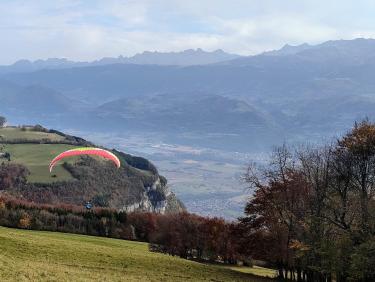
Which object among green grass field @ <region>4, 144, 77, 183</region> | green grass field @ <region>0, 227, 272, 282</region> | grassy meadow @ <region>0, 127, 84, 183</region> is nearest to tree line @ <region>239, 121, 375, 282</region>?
green grass field @ <region>0, 227, 272, 282</region>

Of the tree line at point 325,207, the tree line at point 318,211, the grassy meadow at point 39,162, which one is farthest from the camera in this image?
the grassy meadow at point 39,162

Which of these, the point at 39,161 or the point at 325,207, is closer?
the point at 325,207

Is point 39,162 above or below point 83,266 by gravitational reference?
above

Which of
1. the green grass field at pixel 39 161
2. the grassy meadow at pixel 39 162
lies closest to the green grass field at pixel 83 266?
the grassy meadow at pixel 39 162

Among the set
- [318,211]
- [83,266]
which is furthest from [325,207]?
[83,266]

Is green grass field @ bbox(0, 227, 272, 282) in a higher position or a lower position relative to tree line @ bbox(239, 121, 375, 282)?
lower

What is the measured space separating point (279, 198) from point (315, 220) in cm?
537

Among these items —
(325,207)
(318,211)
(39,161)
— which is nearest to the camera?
(318,211)

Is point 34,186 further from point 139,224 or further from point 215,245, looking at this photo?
point 215,245

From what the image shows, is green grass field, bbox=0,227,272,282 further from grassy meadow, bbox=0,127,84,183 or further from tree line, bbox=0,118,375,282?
grassy meadow, bbox=0,127,84,183

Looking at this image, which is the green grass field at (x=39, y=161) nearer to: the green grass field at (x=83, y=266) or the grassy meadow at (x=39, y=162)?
the grassy meadow at (x=39, y=162)

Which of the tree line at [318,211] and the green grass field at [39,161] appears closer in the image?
the tree line at [318,211]

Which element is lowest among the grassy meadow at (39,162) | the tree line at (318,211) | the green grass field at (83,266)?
the green grass field at (83,266)

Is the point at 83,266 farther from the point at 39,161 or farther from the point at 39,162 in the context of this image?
the point at 39,161
